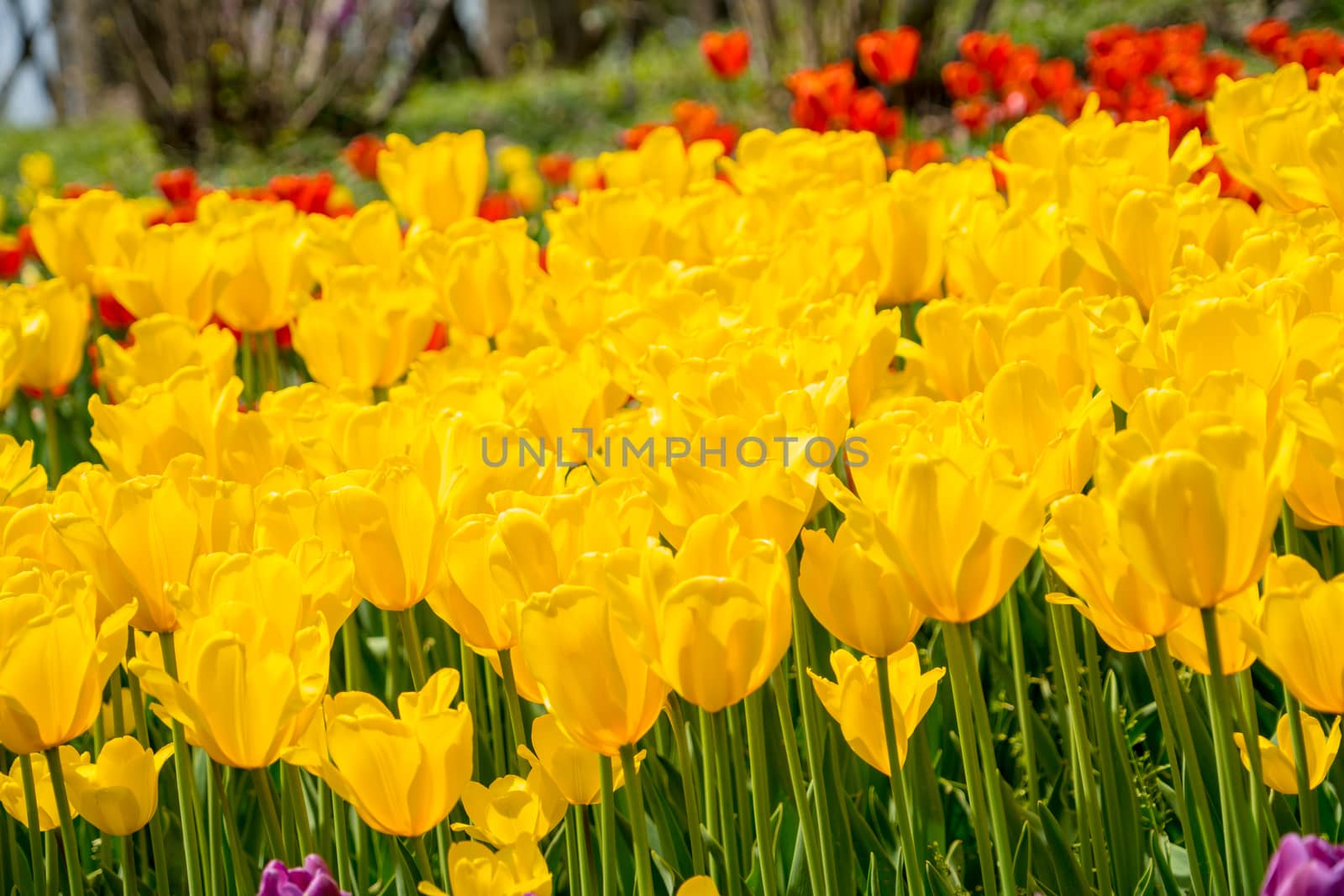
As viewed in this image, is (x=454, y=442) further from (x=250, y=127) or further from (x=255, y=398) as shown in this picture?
(x=250, y=127)

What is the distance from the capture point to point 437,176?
9.80 ft

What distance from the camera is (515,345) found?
7.73 feet

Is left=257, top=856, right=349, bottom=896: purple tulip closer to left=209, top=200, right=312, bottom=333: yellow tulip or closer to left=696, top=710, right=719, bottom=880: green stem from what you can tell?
left=696, top=710, right=719, bottom=880: green stem

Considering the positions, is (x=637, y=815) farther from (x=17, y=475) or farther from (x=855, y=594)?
(x=17, y=475)

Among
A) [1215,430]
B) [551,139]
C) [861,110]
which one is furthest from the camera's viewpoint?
[551,139]

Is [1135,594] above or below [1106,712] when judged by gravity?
above

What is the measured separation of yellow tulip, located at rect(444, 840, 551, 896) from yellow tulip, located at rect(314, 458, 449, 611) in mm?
274

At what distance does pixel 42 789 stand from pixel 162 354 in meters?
0.87

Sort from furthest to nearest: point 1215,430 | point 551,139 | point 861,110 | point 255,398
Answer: point 551,139 → point 861,110 → point 255,398 → point 1215,430

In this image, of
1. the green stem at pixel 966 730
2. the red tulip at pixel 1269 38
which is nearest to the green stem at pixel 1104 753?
the green stem at pixel 966 730

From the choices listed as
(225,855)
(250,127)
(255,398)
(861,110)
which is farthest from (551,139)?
(225,855)

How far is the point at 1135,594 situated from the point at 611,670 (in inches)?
15.3

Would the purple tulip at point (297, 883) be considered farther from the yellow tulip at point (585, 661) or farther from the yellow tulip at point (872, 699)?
the yellow tulip at point (872, 699)

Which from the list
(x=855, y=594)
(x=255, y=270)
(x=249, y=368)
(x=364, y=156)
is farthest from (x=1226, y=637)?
(x=364, y=156)
